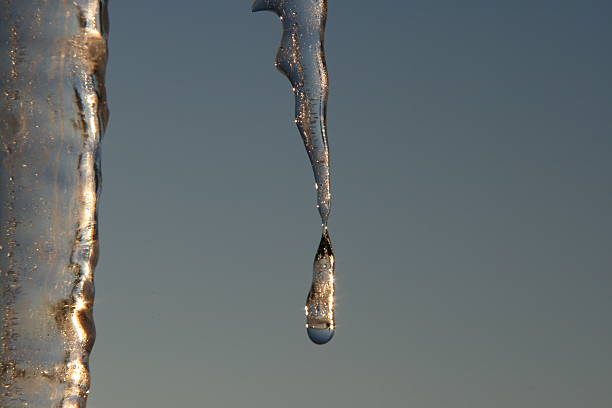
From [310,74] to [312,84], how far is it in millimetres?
49

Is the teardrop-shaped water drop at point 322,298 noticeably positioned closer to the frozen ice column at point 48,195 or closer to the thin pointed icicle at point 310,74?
the thin pointed icicle at point 310,74

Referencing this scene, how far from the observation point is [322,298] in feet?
13.9

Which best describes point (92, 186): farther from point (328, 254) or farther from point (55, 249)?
point (328, 254)

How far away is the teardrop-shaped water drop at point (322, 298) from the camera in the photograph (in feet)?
13.6

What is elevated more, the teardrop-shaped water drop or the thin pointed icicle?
the thin pointed icicle

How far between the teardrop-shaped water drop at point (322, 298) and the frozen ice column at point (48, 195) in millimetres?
1337

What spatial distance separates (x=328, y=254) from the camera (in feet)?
14.0

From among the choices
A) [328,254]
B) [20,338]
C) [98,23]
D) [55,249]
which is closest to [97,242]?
[55,249]

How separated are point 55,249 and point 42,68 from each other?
1.78 ft

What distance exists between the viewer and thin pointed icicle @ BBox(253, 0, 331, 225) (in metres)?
4.30

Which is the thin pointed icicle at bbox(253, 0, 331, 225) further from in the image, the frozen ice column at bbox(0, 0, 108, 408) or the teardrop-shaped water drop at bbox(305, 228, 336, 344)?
the frozen ice column at bbox(0, 0, 108, 408)

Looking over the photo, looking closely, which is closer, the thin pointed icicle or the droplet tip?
the droplet tip

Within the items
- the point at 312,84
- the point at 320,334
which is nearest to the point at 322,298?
the point at 320,334

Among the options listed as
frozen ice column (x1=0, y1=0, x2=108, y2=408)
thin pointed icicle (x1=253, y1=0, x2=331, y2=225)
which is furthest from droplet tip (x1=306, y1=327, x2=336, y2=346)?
frozen ice column (x1=0, y1=0, x2=108, y2=408)
